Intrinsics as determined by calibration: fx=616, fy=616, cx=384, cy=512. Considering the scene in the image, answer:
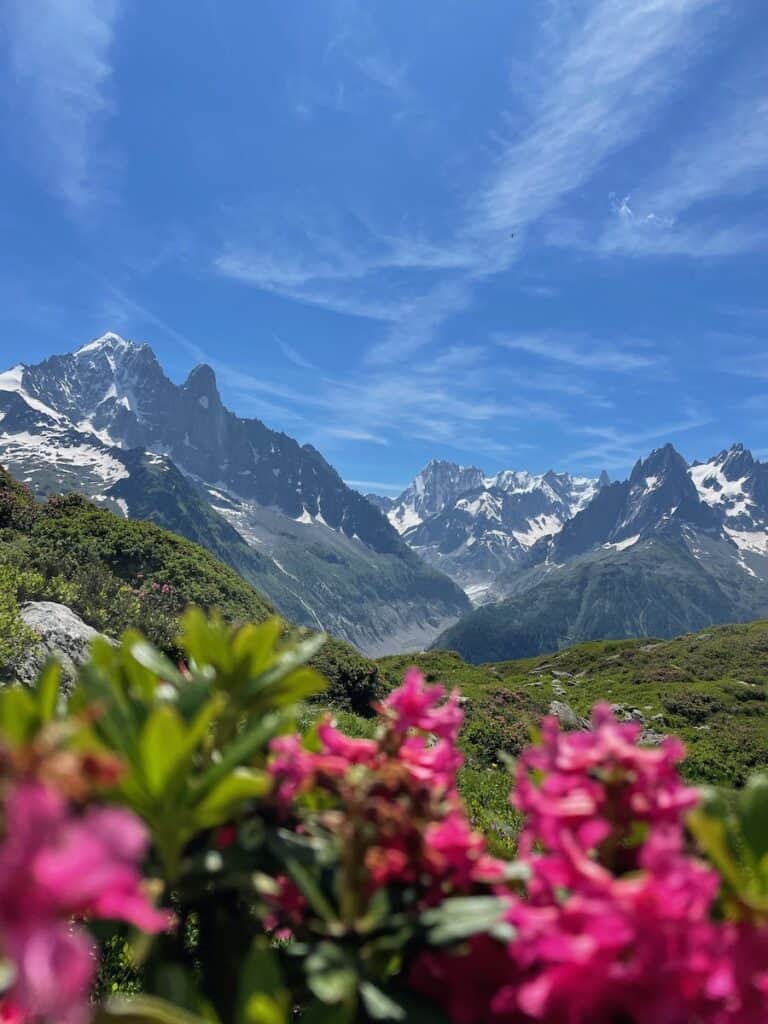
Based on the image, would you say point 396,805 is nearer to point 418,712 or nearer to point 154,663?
point 418,712

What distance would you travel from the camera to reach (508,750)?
21969mm

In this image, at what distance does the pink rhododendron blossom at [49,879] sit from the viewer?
610 millimetres

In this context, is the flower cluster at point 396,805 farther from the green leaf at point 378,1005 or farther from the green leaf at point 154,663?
the green leaf at point 154,663

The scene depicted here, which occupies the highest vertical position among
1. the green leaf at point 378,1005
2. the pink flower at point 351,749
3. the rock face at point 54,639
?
the rock face at point 54,639

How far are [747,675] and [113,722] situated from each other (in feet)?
167

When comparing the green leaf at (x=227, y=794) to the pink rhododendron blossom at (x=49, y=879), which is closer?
the pink rhododendron blossom at (x=49, y=879)

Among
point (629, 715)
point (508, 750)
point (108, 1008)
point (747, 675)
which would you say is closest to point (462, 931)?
point (108, 1008)

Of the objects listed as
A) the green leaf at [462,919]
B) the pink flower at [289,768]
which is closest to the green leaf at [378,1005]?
the green leaf at [462,919]

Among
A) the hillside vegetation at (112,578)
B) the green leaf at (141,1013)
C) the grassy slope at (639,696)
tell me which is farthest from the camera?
the grassy slope at (639,696)

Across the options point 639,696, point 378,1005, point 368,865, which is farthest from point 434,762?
point 639,696

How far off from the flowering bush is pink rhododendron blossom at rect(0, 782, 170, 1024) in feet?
0.03

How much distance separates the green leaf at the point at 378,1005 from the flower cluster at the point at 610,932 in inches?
3.5

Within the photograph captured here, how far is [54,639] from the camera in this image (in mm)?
11891

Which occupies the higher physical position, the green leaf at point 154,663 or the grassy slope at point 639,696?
the green leaf at point 154,663
